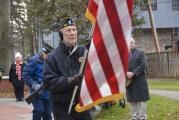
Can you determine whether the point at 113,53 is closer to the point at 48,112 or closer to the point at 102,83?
the point at 102,83

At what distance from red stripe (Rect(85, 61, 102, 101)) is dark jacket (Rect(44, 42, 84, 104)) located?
2.28 feet

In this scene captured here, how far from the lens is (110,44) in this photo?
5301 millimetres

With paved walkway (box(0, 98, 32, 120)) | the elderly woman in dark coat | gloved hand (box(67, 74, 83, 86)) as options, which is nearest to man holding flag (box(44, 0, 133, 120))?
gloved hand (box(67, 74, 83, 86))

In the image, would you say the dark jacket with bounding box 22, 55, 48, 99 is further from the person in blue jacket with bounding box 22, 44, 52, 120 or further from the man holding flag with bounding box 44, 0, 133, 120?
the man holding flag with bounding box 44, 0, 133, 120

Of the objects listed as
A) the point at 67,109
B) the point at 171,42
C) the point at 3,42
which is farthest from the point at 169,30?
the point at 67,109

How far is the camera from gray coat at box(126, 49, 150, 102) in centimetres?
1116

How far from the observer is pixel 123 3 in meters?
5.27

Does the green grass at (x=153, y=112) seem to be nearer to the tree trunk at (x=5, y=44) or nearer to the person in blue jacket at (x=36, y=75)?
the person in blue jacket at (x=36, y=75)

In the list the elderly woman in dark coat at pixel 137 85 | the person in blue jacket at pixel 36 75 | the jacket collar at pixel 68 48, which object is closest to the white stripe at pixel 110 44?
the jacket collar at pixel 68 48

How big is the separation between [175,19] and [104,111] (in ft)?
130

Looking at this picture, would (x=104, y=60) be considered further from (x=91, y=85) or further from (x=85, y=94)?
(x=85, y=94)

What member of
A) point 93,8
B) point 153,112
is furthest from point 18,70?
point 93,8

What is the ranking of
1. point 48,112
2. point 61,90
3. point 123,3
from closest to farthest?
point 123,3 < point 61,90 < point 48,112

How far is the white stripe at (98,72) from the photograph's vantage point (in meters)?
5.33
